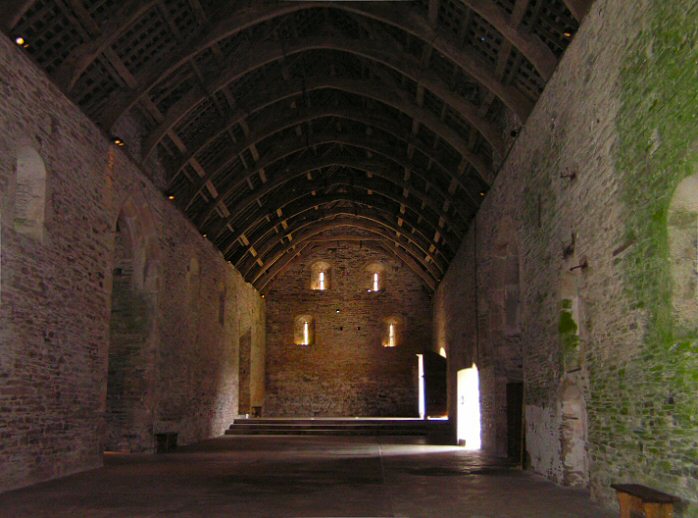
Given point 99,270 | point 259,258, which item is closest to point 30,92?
A: point 99,270

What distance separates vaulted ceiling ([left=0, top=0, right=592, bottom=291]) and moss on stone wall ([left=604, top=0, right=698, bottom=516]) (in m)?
1.98

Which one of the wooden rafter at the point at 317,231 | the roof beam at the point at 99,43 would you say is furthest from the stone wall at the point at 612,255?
the wooden rafter at the point at 317,231

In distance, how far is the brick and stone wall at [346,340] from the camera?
26422 mm

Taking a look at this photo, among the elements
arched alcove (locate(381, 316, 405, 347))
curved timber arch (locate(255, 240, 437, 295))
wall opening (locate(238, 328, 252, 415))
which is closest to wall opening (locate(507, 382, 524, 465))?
curved timber arch (locate(255, 240, 437, 295))

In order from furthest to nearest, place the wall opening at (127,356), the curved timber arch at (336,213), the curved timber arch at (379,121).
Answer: the curved timber arch at (336,213)
the curved timber arch at (379,121)
the wall opening at (127,356)

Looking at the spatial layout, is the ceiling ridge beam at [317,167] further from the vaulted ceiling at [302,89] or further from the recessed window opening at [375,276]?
the recessed window opening at [375,276]

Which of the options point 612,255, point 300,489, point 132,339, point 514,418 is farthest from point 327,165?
point 612,255

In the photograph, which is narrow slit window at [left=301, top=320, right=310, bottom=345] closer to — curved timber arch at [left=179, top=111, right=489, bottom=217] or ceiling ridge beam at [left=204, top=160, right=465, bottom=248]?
ceiling ridge beam at [left=204, top=160, right=465, bottom=248]

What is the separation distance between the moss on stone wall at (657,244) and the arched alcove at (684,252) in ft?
0.19

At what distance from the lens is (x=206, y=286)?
17.7 metres

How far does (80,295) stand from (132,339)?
3.28 metres

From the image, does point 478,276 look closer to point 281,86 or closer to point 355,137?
point 355,137

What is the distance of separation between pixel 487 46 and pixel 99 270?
6448 millimetres

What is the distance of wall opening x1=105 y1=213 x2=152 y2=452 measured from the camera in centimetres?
1327
